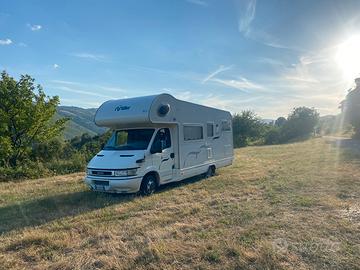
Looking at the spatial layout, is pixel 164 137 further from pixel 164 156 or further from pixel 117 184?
pixel 117 184

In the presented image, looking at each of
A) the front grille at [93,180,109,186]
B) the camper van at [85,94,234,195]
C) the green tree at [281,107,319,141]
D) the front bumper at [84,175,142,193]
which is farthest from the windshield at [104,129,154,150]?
the green tree at [281,107,319,141]

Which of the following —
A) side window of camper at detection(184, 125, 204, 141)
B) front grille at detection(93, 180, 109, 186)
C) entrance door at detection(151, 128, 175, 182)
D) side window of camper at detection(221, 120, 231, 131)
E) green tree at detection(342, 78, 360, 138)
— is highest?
green tree at detection(342, 78, 360, 138)

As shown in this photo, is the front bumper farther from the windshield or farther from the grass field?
the windshield

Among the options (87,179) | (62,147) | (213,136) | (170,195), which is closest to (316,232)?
(170,195)

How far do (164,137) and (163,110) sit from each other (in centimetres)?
89

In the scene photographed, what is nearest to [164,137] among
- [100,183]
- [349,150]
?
[100,183]

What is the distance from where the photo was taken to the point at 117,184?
26.3ft

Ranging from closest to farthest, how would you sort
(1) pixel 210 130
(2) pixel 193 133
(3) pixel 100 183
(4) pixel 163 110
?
(3) pixel 100 183
(4) pixel 163 110
(2) pixel 193 133
(1) pixel 210 130

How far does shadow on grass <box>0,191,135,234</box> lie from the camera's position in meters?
6.57

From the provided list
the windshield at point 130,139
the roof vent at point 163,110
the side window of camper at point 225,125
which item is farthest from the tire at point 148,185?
the side window of camper at point 225,125

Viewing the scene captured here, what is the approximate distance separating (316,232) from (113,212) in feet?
14.0

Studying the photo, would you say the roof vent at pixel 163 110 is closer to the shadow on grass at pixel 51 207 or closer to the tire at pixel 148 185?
the tire at pixel 148 185

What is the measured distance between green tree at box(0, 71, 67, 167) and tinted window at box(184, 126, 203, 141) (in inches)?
435

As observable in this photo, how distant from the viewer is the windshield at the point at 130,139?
29.3 ft
